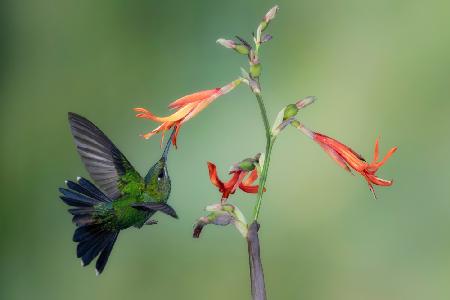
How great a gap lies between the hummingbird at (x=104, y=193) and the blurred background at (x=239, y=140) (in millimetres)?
1706

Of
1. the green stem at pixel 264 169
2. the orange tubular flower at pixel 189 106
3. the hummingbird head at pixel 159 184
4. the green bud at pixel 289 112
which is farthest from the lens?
the hummingbird head at pixel 159 184

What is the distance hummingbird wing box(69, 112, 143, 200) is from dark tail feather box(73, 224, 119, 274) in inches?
3.3

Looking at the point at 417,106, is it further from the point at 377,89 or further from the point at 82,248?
the point at 82,248

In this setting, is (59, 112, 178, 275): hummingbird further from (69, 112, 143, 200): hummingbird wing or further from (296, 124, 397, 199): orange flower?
(296, 124, 397, 199): orange flower

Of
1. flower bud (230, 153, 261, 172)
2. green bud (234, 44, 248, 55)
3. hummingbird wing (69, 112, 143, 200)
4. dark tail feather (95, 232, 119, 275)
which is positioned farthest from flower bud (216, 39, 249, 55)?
dark tail feather (95, 232, 119, 275)

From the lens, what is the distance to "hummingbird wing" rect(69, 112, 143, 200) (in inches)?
44.8

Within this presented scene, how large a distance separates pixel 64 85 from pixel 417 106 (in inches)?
58.7

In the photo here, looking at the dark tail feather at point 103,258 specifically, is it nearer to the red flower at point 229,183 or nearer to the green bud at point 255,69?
the red flower at point 229,183

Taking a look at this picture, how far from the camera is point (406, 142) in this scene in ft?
9.77

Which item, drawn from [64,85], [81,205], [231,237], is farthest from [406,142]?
[81,205]

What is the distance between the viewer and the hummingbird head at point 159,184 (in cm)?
123

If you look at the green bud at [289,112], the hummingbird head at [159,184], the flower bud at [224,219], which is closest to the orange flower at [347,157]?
the green bud at [289,112]

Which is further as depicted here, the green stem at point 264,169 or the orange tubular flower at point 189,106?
the orange tubular flower at point 189,106

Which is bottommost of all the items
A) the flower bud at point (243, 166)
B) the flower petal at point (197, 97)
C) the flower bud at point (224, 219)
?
the flower bud at point (224, 219)
